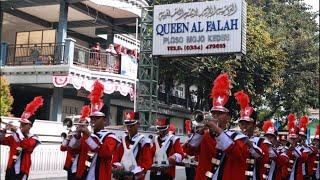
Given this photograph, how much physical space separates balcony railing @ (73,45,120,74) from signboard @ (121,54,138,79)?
249 millimetres

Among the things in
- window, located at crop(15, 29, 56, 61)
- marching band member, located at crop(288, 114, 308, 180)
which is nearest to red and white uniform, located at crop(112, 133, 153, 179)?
marching band member, located at crop(288, 114, 308, 180)

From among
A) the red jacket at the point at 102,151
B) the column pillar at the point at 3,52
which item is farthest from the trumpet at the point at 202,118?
the column pillar at the point at 3,52

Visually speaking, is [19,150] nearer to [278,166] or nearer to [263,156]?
[263,156]

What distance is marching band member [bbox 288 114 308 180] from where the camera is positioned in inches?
449

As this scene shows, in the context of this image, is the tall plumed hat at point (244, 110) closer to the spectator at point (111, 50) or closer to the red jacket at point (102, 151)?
the red jacket at point (102, 151)

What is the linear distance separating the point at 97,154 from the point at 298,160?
18.5 feet

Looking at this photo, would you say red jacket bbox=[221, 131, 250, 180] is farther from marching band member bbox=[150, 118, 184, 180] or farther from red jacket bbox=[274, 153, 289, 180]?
marching band member bbox=[150, 118, 184, 180]

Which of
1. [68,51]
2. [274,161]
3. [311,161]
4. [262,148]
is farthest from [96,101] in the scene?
[68,51]

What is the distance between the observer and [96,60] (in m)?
22.5

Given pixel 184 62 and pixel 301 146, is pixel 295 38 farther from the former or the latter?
pixel 301 146

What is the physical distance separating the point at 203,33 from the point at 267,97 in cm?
1186

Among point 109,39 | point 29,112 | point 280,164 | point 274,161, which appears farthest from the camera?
point 109,39

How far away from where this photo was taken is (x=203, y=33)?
21219 mm

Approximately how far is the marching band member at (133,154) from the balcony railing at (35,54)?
42.8 ft
